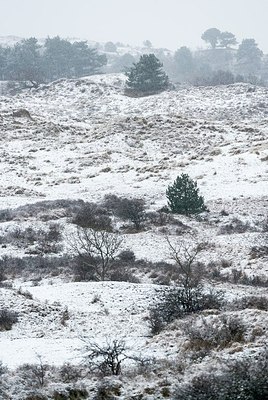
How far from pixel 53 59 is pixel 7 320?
9719cm

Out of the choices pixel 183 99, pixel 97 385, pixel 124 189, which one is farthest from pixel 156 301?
pixel 183 99

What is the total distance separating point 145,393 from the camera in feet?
31.0

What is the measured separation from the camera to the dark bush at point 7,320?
15518 mm

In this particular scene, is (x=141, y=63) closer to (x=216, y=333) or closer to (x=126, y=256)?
(x=126, y=256)

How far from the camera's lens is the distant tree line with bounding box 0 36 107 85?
330 ft

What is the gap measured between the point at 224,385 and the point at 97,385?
2.54 metres

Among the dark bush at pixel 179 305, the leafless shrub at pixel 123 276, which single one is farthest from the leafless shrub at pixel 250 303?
the leafless shrub at pixel 123 276

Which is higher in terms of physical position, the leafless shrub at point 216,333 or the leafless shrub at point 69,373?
the leafless shrub at point 216,333

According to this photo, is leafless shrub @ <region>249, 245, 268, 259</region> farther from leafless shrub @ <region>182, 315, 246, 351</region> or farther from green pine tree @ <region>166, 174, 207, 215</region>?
leafless shrub @ <region>182, 315, 246, 351</region>

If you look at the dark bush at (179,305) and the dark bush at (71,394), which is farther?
the dark bush at (179,305)

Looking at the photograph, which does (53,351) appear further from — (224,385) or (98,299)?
(224,385)

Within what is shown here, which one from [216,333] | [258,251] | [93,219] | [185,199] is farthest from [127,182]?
[216,333]

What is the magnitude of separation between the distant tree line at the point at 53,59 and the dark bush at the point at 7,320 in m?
89.5

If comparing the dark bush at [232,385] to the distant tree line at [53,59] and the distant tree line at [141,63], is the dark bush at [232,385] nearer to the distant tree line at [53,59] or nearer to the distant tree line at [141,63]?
the distant tree line at [141,63]
